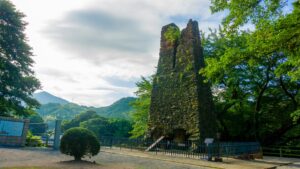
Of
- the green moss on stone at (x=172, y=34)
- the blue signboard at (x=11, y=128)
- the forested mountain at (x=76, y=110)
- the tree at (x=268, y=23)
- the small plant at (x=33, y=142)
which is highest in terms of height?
the forested mountain at (x=76, y=110)

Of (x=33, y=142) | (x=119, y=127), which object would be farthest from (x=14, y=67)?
(x=119, y=127)

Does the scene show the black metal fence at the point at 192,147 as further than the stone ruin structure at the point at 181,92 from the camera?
No

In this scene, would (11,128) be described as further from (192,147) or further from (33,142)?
(192,147)

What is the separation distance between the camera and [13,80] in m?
20.4

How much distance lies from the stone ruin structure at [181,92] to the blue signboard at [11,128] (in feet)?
29.7

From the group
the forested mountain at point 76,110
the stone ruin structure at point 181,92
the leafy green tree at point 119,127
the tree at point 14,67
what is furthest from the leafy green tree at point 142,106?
the forested mountain at point 76,110

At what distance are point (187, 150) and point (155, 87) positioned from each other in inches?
270

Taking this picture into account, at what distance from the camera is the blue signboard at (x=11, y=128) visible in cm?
1430

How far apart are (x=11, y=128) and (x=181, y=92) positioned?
11236 millimetres

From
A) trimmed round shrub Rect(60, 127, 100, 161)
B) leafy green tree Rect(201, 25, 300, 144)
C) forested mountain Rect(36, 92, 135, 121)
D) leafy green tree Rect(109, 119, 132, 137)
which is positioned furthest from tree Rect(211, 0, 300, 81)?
forested mountain Rect(36, 92, 135, 121)

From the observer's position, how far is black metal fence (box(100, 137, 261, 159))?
42.2 ft

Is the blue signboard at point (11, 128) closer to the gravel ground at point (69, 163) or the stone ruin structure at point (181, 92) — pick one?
the gravel ground at point (69, 163)

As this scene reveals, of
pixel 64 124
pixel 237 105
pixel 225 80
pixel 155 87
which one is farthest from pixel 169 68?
pixel 64 124

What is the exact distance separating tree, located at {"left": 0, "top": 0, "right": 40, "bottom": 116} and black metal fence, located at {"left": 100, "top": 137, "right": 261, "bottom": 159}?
295 inches
